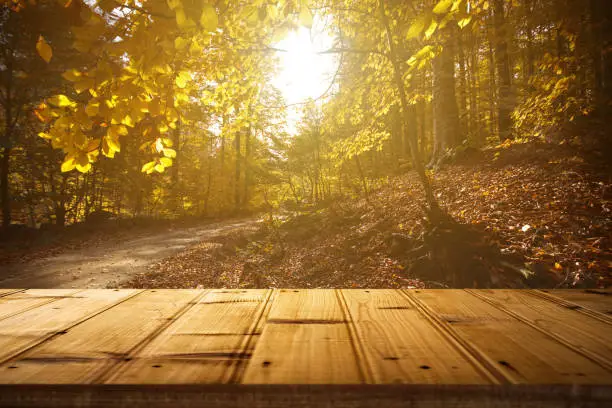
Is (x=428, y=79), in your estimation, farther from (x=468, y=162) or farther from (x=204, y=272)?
→ (x=204, y=272)

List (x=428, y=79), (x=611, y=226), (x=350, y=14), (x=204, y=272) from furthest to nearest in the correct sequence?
(x=428, y=79)
(x=204, y=272)
(x=350, y=14)
(x=611, y=226)

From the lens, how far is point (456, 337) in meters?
1.08

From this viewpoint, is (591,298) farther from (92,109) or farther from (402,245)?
(402,245)

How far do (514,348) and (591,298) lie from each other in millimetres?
900

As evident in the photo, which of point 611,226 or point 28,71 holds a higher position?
point 28,71

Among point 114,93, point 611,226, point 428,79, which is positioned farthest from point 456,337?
point 428,79

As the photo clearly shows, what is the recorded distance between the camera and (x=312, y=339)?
1065mm

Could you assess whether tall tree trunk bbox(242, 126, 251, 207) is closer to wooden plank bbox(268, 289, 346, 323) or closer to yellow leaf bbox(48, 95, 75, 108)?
yellow leaf bbox(48, 95, 75, 108)

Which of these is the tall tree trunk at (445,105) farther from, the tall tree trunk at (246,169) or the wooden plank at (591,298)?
the tall tree trunk at (246,169)

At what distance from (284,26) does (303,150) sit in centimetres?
1400

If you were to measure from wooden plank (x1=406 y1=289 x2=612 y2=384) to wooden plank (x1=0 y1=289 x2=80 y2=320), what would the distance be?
177 centimetres

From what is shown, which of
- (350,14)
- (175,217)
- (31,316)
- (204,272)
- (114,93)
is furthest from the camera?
(175,217)

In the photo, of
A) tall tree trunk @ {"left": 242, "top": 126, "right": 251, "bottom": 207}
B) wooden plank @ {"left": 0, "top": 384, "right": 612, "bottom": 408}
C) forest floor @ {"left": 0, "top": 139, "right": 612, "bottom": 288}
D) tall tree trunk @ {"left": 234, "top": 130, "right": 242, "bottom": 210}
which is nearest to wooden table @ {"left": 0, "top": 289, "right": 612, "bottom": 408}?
wooden plank @ {"left": 0, "top": 384, "right": 612, "bottom": 408}

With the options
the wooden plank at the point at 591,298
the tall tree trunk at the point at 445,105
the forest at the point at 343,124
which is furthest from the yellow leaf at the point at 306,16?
the tall tree trunk at the point at 445,105
